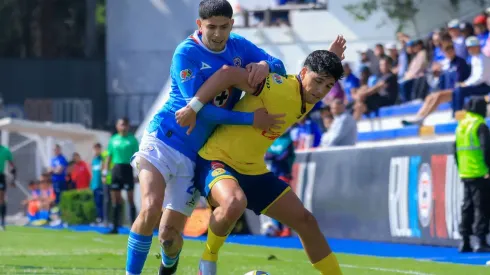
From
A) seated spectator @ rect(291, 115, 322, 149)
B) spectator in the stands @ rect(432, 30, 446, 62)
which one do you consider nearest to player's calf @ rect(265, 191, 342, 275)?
seated spectator @ rect(291, 115, 322, 149)

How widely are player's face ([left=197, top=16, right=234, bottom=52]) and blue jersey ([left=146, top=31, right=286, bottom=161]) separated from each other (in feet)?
0.20

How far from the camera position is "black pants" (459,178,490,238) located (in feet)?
48.0

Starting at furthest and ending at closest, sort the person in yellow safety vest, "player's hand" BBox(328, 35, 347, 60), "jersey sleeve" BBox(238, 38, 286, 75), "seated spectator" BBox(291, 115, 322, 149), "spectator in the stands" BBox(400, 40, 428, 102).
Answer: "spectator in the stands" BBox(400, 40, 428, 102), "seated spectator" BBox(291, 115, 322, 149), the person in yellow safety vest, "player's hand" BBox(328, 35, 347, 60), "jersey sleeve" BBox(238, 38, 286, 75)

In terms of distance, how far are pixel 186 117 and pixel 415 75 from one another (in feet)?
44.9

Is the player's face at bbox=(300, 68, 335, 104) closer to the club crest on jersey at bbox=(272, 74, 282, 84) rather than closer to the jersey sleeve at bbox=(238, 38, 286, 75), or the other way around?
the club crest on jersey at bbox=(272, 74, 282, 84)

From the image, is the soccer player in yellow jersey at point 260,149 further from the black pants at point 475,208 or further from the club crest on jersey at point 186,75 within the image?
the black pants at point 475,208

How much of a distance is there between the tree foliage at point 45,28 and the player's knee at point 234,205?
1547 inches

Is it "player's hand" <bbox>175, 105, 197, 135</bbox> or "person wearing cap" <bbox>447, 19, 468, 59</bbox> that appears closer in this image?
"player's hand" <bbox>175, 105, 197, 135</bbox>

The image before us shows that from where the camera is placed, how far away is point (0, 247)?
52.0ft

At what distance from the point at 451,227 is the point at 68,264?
546 cm

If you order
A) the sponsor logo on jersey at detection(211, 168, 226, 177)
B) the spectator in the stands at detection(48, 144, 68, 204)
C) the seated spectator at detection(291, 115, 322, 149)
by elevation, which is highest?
the sponsor logo on jersey at detection(211, 168, 226, 177)

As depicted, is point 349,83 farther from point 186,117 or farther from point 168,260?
point 186,117

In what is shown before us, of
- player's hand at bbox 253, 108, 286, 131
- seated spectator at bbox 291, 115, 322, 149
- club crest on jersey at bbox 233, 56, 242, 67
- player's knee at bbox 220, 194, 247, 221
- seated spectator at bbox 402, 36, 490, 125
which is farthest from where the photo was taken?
seated spectator at bbox 291, 115, 322, 149

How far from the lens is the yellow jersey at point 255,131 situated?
8289mm
